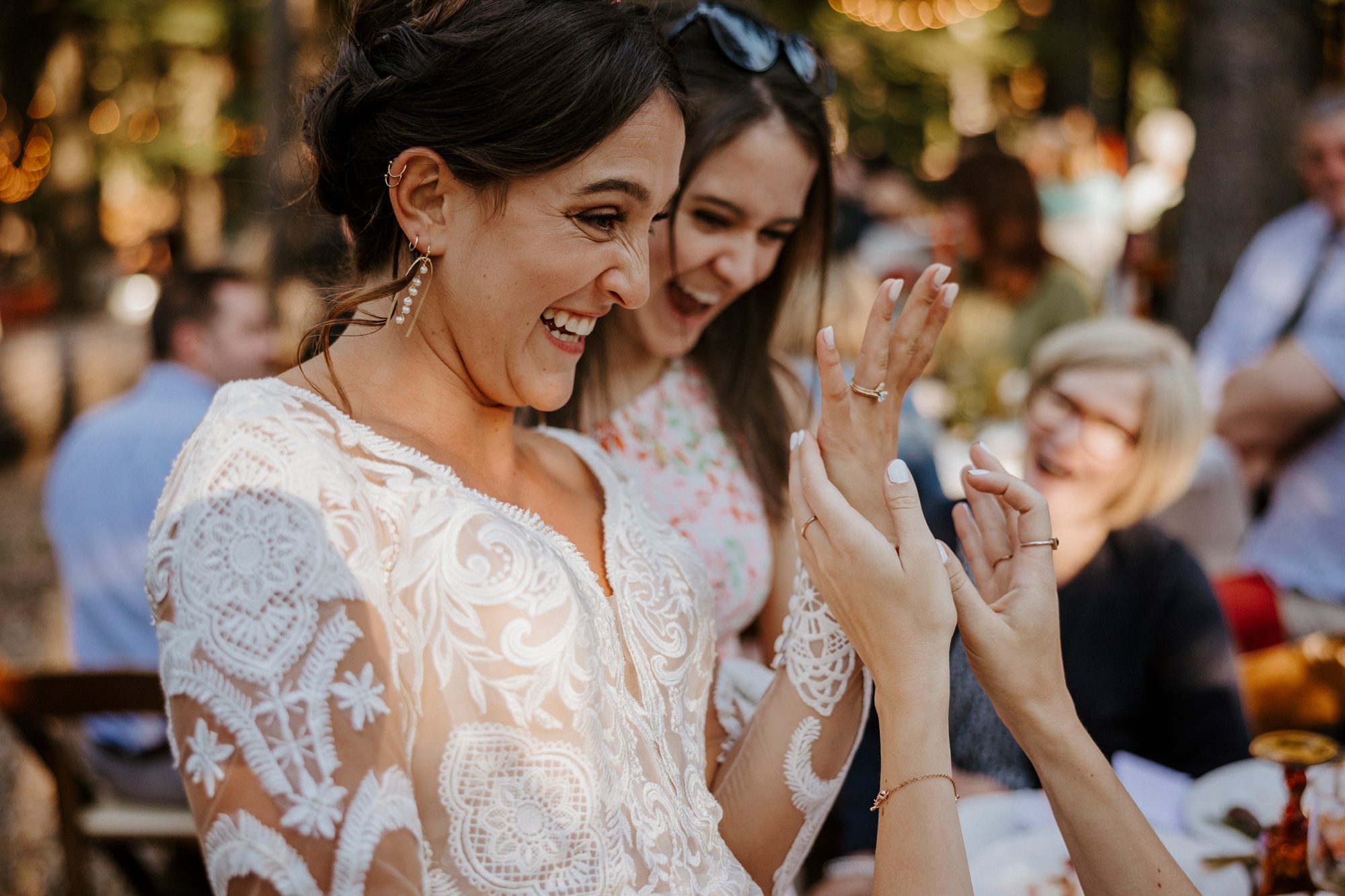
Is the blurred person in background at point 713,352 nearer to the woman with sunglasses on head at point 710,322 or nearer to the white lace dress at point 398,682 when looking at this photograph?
the woman with sunglasses on head at point 710,322

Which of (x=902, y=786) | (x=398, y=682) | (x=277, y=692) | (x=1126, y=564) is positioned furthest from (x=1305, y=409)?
(x=277, y=692)

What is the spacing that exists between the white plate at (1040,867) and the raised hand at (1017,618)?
35cm

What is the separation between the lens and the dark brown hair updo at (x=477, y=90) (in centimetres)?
131

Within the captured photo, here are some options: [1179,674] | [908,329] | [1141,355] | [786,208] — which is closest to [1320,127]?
[1141,355]

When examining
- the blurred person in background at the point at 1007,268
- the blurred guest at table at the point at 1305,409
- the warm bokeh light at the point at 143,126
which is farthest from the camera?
the warm bokeh light at the point at 143,126

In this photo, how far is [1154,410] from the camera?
274 centimetres

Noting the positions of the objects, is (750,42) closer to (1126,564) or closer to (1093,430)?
(1093,430)

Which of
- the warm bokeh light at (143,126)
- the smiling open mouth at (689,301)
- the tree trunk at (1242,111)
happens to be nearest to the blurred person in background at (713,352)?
the smiling open mouth at (689,301)

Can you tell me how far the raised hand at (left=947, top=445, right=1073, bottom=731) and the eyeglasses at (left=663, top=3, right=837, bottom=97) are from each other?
96cm

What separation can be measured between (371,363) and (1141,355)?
2.13 meters

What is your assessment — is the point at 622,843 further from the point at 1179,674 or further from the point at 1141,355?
the point at 1141,355

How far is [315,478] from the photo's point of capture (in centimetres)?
112

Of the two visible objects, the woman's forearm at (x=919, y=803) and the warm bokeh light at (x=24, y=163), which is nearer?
the woman's forearm at (x=919, y=803)

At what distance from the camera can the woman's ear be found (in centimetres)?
135
